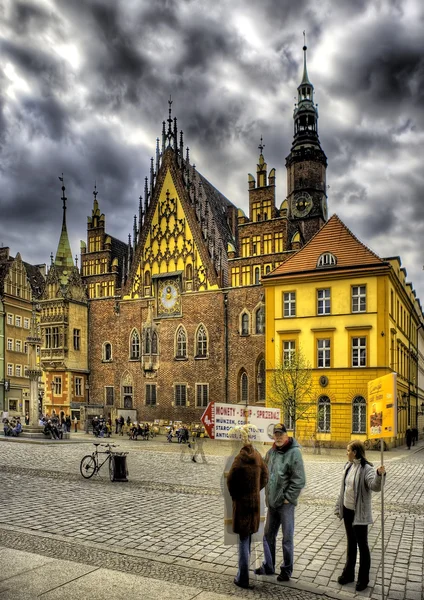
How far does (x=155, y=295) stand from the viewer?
42.9m

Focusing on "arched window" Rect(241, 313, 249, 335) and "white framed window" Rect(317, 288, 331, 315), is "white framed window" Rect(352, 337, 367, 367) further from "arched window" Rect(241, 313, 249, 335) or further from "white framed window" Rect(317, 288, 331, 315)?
"arched window" Rect(241, 313, 249, 335)

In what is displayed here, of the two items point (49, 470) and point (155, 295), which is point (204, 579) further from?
point (155, 295)

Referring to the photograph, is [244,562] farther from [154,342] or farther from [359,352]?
[154,342]

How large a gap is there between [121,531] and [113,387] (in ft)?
116

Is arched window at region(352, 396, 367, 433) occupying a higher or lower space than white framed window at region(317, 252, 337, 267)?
lower

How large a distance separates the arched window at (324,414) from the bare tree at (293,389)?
21.6 inches

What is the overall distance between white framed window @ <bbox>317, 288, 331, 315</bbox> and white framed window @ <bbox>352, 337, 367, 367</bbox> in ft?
7.73

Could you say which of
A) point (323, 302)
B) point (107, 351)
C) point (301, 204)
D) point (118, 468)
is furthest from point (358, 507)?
point (301, 204)

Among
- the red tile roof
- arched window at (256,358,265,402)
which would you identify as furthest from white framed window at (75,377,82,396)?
the red tile roof

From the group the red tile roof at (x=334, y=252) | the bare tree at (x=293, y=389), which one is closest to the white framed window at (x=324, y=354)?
the bare tree at (x=293, y=389)

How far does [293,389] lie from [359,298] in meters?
6.42

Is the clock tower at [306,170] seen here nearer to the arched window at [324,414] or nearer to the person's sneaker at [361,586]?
the arched window at [324,414]

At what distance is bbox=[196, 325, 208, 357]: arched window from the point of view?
1593 inches

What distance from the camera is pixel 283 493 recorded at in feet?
23.0
